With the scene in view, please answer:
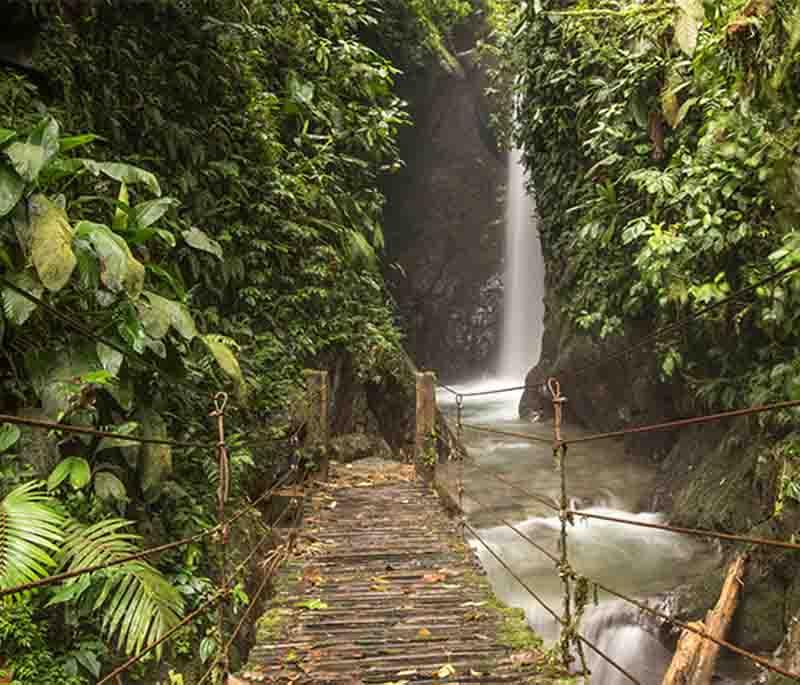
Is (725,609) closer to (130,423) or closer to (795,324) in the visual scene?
(795,324)

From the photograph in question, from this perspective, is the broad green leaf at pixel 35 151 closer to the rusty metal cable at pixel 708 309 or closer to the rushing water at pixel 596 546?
the rusty metal cable at pixel 708 309

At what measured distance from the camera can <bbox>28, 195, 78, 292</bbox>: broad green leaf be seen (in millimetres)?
2844

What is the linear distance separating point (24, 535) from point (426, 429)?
4184mm

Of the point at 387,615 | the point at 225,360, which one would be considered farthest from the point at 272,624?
the point at 225,360

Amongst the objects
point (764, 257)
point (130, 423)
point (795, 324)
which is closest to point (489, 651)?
point (130, 423)

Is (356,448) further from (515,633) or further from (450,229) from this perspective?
(450,229)

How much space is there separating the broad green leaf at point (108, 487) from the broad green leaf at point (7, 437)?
1.39ft

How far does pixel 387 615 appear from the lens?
337cm

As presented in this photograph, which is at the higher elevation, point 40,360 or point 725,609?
point 40,360

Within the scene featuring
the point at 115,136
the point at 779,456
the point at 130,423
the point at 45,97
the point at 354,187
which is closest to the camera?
the point at 130,423

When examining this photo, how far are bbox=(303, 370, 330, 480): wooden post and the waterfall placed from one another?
46.2 feet

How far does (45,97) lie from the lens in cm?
416

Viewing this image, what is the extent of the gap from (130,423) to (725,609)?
4730mm

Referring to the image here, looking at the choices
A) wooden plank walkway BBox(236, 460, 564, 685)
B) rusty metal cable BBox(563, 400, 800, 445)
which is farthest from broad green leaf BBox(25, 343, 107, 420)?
rusty metal cable BBox(563, 400, 800, 445)
